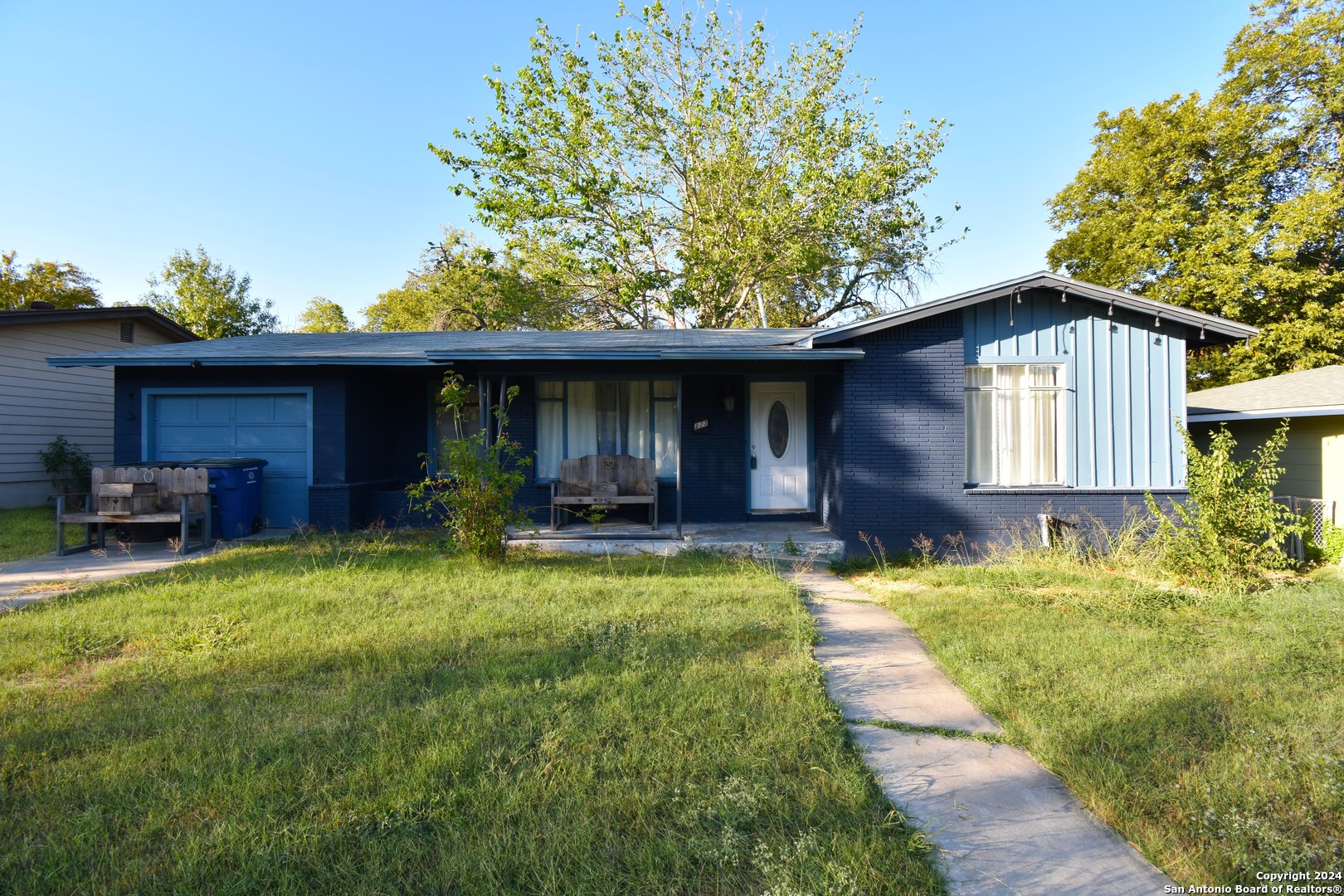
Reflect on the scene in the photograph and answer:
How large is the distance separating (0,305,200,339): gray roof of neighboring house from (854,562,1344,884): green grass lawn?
15.0 metres

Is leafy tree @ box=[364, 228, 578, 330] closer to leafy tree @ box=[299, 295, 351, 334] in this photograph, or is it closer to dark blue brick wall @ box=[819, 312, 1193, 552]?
leafy tree @ box=[299, 295, 351, 334]

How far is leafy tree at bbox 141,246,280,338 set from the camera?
1022 inches

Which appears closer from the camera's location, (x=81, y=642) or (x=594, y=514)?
(x=81, y=642)

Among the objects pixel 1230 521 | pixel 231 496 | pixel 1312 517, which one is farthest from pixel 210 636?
pixel 1312 517

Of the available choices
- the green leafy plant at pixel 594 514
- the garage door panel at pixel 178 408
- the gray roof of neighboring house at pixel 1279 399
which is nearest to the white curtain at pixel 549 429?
the green leafy plant at pixel 594 514

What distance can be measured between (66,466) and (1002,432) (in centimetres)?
1661

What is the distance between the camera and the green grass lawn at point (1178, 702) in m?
2.57

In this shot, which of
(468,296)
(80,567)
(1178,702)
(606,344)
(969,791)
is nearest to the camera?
(969,791)

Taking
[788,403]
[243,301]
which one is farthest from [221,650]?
[243,301]

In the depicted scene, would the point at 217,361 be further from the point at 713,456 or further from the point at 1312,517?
the point at 1312,517

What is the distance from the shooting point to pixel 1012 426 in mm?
8594

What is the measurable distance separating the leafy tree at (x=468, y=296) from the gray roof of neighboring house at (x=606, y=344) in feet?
24.9

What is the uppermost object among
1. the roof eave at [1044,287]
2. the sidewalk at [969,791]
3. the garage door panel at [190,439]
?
the roof eave at [1044,287]

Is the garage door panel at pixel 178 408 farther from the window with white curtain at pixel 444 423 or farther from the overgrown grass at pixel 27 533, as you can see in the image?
the window with white curtain at pixel 444 423
